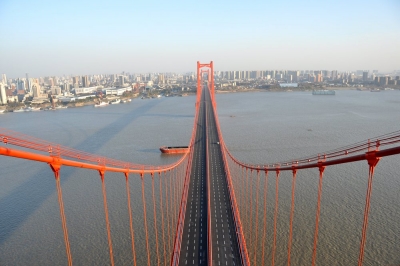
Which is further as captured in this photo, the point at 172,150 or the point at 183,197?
the point at 172,150

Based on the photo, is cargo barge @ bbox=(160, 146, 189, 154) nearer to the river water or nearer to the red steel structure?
the river water

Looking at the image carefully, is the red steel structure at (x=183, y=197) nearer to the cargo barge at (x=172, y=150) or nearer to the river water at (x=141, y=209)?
the river water at (x=141, y=209)

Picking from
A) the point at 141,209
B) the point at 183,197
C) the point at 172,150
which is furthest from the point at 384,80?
the point at 141,209

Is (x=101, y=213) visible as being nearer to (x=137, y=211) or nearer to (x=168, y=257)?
(x=137, y=211)

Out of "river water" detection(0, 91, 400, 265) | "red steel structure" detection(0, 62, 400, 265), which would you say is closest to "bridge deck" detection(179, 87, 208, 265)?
"red steel structure" detection(0, 62, 400, 265)

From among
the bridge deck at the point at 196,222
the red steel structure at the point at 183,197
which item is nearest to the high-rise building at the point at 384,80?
the red steel structure at the point at 183,197

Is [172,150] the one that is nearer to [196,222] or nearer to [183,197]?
[183,197]

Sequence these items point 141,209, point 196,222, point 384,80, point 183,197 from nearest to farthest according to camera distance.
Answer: point 196,222 < point 183,197 < point 141,209 < point 384,80

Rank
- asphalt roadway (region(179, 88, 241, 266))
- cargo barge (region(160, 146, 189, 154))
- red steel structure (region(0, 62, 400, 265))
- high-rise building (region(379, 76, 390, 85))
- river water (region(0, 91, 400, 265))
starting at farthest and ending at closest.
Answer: high-rise building (region(379, 76, 390, 85)), cargo barge (region(160, 146, 189, 154)), river water (region(0, 91, 400, 265)), asphalt roadway (region(179, 88, 241, 266)), red steel structure (region(0, 62, 400, 265))

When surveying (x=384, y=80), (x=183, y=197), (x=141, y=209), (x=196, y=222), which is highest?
(x=384, y=80)

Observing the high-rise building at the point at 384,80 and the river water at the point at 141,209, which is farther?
the high-rise building at the point at 384,80

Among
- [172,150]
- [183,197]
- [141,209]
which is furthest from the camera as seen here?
[172,150]
